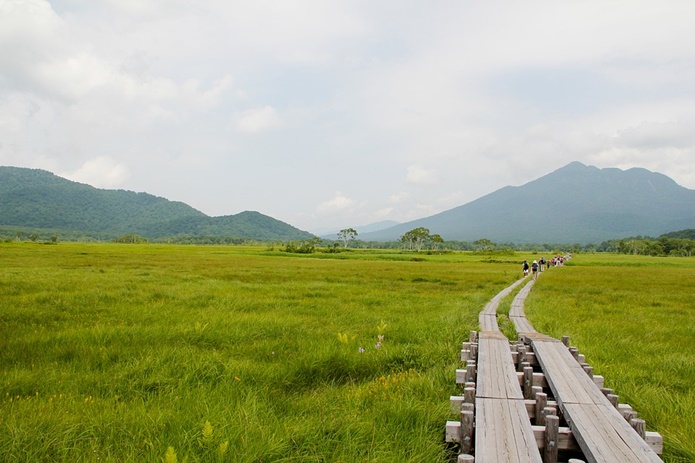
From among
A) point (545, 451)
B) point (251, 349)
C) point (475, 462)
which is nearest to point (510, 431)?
point (545, 451)

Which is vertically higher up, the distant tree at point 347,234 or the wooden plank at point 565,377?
the distant tree at point 347,234

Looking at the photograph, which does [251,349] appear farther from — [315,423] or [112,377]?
[315,423]

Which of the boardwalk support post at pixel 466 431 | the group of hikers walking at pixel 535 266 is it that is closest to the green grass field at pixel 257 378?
Answer: the boardwalk support post at pixel 466 431

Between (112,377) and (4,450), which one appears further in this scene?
(112,377)

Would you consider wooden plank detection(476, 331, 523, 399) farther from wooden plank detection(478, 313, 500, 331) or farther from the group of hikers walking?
the group of hikers walking

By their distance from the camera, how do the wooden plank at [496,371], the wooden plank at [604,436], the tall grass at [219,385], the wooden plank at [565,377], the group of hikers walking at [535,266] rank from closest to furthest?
the wooden plank at [604,436], the tall grass at [219,385], the wooden plank at [565,377], the wooden plank at [496,371], the group of hikers walking at [535,266]

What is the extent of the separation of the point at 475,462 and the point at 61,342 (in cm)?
808

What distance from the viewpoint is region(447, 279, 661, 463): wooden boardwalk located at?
3377 millimetres

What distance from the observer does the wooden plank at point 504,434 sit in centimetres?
333

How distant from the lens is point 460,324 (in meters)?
10.5

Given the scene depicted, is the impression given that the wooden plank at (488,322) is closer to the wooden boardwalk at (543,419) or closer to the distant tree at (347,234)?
the wooden boardwalk at (543,419)

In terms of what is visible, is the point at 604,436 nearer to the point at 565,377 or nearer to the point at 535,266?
the point at 565,377

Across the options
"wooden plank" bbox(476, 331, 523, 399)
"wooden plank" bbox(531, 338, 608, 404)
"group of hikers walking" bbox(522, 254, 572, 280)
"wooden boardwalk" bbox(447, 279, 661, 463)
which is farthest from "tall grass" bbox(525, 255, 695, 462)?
"group of hikers walking" bbox(522, 254, 572, 280)

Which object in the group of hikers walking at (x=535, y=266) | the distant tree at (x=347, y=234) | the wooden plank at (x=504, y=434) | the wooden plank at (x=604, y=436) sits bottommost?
the group of hikers walking at (x=535, y=266)
